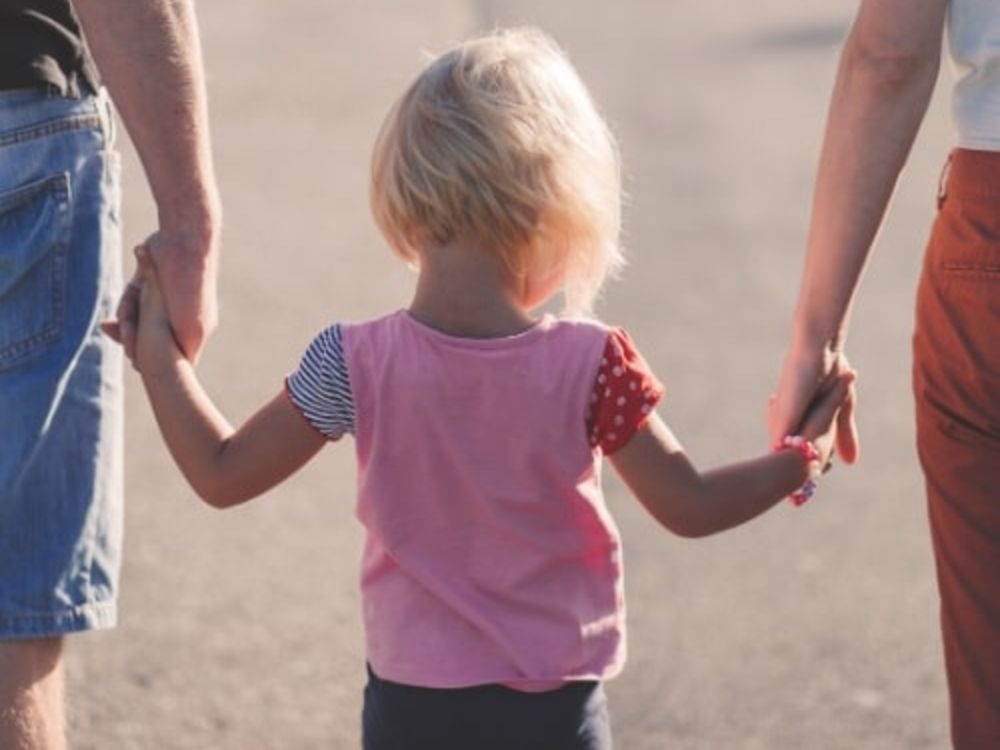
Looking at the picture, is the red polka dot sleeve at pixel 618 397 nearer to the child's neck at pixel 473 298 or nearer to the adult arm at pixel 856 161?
the child's neck at pixel 473 298

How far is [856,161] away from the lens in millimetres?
3719

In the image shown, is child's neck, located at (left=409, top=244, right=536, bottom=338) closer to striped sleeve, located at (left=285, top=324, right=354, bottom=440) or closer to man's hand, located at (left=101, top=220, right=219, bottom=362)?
striped sleeve, located at (left=285, top=324, right=354, bottom=440)

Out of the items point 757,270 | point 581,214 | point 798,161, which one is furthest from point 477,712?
point 798,161

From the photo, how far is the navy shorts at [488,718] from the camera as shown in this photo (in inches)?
129

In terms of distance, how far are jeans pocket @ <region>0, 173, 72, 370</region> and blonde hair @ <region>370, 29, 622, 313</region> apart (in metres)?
0.54

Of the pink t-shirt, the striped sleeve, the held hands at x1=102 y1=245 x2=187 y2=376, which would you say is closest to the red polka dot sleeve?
the pink t-shirt

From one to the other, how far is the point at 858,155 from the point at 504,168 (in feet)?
2.33

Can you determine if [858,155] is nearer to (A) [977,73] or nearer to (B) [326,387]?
(A) [977,73]

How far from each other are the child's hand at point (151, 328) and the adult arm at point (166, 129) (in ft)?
0.04

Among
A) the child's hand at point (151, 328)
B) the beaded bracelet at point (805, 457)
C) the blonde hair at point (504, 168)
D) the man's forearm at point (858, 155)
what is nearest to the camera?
the blonde hair at point (504, 168)

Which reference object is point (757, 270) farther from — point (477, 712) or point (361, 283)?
point (477, 712)

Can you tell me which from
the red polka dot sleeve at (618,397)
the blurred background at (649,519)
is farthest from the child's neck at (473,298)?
the blurred background at (649,519)

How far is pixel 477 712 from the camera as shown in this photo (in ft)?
10.7

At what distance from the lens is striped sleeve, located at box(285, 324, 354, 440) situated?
3268 mm
